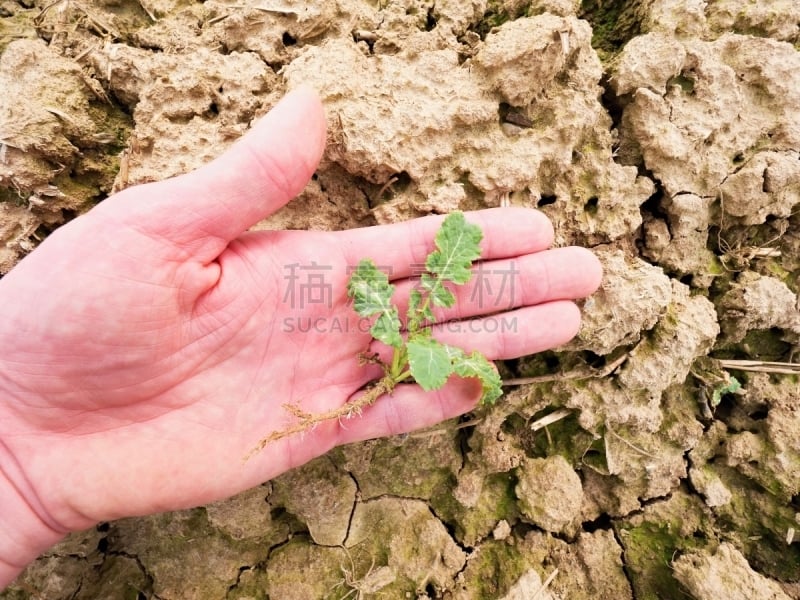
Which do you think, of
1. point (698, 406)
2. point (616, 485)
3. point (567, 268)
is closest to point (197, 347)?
point (567, 268)

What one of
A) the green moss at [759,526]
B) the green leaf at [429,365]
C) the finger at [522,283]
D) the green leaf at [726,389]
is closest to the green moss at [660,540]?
the green moss at [759,526]

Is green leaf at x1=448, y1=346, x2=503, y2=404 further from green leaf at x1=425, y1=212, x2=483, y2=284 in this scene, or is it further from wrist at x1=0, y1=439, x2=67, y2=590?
wrist at x1=0, y1=439, x2=67, y2=590

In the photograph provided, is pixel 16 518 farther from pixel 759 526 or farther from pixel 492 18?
pixel 759 526

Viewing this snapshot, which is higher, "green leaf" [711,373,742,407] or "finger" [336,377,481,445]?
"finger" [336,377,481,445]

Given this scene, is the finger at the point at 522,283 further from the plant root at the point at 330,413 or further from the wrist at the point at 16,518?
the wrist at the point at 16,518

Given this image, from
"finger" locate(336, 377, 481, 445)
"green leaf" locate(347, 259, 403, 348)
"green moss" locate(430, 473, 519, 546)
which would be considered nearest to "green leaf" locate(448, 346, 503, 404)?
"finger" locate(336, 377, 481, 445)
